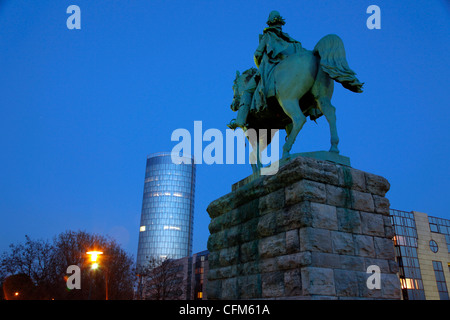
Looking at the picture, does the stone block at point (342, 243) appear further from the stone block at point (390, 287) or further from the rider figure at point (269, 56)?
the rider figure at point (269, 56)

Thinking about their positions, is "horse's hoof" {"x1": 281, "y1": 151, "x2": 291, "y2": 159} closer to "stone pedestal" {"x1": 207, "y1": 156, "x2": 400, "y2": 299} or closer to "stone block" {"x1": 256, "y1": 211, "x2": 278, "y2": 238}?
"stone pedestal" {"x1": 207, "y1": 156, "x2": 400, "y2": 299}

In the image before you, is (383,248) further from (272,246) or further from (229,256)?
(229,256)

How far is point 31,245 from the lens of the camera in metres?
36.3

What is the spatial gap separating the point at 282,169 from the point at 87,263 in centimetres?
3363

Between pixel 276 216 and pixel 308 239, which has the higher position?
pixel 276 216

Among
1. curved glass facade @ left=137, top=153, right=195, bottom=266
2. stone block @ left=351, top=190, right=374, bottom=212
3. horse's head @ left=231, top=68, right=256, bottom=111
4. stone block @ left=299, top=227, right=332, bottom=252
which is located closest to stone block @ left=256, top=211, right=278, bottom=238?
stone block @ left=299, top=227, right=332, bottom=252

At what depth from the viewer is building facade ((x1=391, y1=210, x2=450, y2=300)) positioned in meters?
54.0

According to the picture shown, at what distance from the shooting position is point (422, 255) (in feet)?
186

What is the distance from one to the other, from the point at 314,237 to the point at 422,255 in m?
61.2

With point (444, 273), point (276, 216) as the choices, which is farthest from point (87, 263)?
point (444, 273)

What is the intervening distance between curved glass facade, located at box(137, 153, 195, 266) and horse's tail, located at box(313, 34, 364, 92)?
415ft
